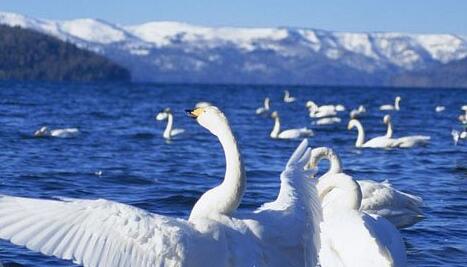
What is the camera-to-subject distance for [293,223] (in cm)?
736

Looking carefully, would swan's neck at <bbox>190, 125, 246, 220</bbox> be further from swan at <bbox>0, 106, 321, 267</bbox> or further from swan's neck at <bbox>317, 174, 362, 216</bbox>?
swan's neck at <bbox>317, 174, 362, 216</bbox>

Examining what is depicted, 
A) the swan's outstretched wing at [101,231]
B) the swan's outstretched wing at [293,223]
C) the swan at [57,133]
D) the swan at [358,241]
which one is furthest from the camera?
the swan at [57,133]

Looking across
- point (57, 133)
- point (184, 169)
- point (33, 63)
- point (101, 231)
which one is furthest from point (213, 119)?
point (33, 63)

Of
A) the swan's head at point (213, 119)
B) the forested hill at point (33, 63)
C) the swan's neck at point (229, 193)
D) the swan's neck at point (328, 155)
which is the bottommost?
the forested hill at point (33, 63)

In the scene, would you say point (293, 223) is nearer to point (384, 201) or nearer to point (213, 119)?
point (213, 119)

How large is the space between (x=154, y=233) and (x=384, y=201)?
6595 millimetres

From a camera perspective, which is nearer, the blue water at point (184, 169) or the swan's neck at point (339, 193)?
the swan's neck at point (339, 193)

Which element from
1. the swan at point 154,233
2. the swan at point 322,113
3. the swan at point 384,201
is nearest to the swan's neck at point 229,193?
the swan at point 154,233

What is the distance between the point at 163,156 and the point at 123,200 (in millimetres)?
10056

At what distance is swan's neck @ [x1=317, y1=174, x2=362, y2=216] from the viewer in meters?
10.3

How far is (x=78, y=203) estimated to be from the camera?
22.6 ft

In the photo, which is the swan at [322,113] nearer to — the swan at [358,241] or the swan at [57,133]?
the swan at [57,133]

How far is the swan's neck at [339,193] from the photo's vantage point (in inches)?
407

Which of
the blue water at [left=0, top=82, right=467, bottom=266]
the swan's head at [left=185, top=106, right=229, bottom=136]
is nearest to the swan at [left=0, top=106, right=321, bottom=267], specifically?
the swan's head at [left=185, top=106, right=229, bottom=136]
